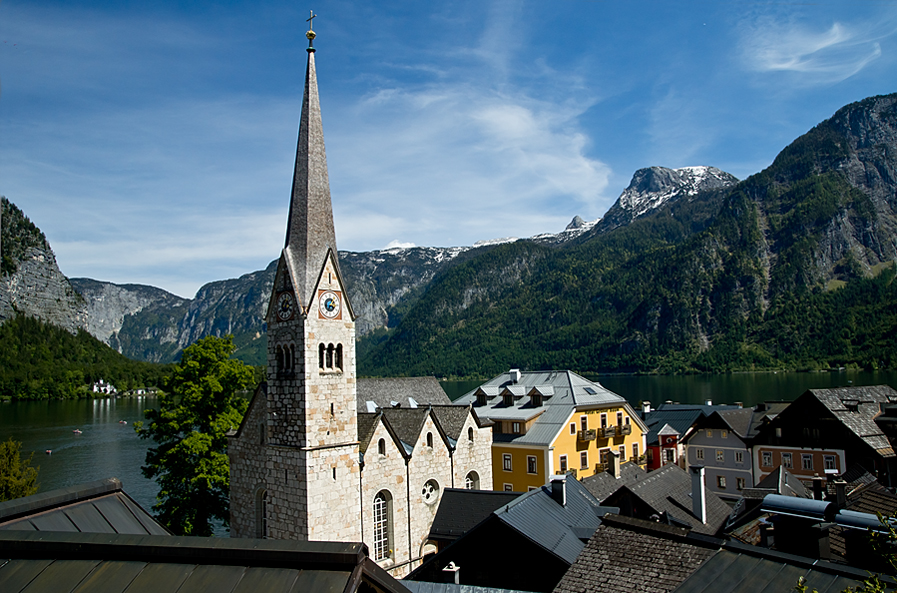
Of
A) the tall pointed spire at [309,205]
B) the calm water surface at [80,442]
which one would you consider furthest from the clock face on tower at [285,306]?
the calm water surface at [80,442]

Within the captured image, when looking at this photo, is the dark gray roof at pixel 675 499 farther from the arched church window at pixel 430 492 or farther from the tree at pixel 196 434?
the tree at pixel 196 434

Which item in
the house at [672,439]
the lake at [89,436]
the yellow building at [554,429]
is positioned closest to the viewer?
the yellow building at [554,429]

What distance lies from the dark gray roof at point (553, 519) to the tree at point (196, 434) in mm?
15491

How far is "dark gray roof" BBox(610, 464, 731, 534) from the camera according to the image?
26.6 metres

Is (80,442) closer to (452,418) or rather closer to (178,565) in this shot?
(452,418)

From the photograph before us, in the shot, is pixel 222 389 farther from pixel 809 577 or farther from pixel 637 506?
pixel 809 577

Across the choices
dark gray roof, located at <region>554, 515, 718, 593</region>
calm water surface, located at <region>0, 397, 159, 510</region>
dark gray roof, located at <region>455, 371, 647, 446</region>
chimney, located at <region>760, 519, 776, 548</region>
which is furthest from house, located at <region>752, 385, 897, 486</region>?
calm water surface, located at <region>0, 397, 159, 510</region>

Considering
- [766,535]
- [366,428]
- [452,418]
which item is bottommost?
[766,535]

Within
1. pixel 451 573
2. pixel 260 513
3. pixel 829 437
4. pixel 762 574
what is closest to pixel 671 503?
pixel 451 573

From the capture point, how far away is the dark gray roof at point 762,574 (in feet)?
28.5

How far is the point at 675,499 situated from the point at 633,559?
13454 mm

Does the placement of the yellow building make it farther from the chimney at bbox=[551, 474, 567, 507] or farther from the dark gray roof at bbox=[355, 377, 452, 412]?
the chimney at bbox=[551, 474, 567, 507]

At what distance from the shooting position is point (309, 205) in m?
26.7

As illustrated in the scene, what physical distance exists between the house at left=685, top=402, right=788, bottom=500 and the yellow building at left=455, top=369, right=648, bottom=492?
583 centimetres
